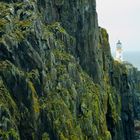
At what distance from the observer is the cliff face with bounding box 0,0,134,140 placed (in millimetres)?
74812

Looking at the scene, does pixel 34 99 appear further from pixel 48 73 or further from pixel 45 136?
pixel 48 73

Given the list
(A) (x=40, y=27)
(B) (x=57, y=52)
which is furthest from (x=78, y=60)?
(A) (x=40, y=27)

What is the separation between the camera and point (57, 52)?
9162cm

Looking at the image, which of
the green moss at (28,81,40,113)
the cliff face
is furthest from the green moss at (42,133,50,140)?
the green moss at (28,81,40,113)

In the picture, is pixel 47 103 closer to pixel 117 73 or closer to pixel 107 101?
pixel 107 101

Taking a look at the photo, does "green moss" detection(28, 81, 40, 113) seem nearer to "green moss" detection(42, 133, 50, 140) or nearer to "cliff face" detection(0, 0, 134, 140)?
"cliff face" detection(0, 0, 134, 140)

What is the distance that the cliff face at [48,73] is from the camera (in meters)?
74.8

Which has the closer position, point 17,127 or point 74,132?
point 17,127

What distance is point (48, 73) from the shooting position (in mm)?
83750

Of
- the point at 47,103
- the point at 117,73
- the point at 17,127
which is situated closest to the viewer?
the point at 17,127

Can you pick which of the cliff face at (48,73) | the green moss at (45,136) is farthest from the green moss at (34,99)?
the green moss at (45,136)

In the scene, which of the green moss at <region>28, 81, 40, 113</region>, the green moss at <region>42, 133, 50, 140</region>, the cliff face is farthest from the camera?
the green moss at <region>42, 133, 50, 140</region>

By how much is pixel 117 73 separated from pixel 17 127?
9871 cm

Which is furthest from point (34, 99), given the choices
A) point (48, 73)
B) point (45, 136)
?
point (48, 73)
